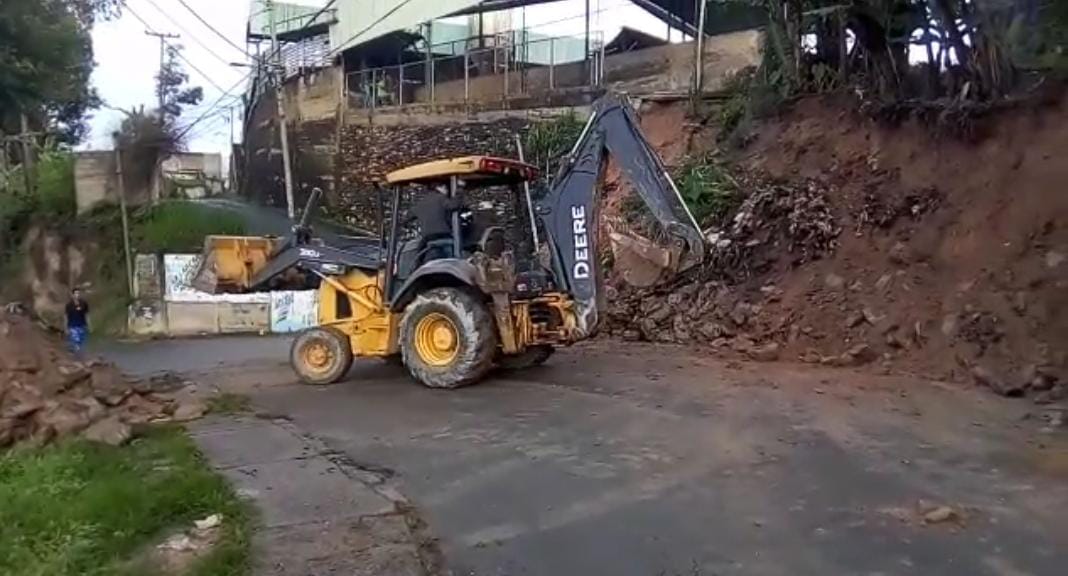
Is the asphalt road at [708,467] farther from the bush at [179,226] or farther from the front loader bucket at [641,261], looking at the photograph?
the bush at [179,226]

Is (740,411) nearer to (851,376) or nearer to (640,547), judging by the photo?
(851,376)

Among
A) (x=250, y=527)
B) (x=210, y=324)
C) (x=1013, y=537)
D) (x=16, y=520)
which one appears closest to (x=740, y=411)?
(x=1013, y=537)

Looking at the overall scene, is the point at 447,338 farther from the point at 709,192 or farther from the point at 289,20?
the point at 289,20

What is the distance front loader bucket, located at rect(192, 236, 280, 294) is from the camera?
13.4m

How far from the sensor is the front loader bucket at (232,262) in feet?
44.0

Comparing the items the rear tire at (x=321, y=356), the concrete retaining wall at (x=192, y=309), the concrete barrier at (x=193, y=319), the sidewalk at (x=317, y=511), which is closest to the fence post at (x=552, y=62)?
the concrete retaining wall at (x=192, y=309)

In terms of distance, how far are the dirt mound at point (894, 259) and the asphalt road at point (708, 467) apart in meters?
0.92

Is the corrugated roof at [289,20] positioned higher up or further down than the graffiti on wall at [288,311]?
higher up

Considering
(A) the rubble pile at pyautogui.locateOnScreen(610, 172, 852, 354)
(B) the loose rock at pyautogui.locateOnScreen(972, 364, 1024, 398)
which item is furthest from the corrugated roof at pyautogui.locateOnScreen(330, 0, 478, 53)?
(B) the loose rock at pyautogui.locateOnScreen(972, 364, 1024, 398)

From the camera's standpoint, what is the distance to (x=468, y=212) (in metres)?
12.2

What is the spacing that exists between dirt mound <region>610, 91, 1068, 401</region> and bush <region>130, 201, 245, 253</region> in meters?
16.5

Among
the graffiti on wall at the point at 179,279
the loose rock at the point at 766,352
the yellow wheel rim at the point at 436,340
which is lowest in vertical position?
the graffiti on wall at the point at 179,279

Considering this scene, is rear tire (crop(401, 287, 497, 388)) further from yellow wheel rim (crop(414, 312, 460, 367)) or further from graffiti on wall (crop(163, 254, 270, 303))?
graffiti on wall (crop(163, 254, 270, 303))

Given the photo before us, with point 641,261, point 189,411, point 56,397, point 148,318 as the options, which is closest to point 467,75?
point 148,318
